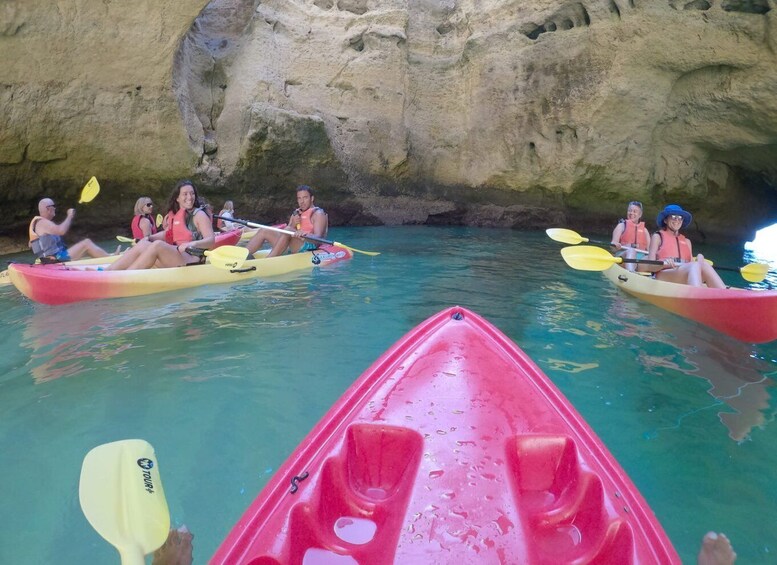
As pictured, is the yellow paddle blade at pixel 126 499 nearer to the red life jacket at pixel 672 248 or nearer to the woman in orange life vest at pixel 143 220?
the red life jacket at pixel 672 248

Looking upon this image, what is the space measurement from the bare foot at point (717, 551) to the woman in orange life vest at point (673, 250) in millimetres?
3684

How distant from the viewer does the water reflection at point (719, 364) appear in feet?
8.89

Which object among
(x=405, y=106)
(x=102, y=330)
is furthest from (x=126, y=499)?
(x=405, y=106)

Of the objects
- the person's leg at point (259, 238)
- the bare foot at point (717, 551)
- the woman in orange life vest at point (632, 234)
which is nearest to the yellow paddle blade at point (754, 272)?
the woman in orange life vest at point (632, 234)

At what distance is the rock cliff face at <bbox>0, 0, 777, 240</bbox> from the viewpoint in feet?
25.3

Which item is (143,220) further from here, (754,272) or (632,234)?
(754,272)

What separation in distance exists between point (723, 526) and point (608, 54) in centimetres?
856

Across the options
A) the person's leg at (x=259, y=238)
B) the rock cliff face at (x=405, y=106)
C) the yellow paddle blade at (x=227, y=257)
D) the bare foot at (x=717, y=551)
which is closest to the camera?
the bare foot at (x=717, y=551)

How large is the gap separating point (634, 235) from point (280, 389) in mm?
5131

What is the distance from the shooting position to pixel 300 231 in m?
6.19

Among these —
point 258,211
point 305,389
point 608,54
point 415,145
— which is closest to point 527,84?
point 608,54

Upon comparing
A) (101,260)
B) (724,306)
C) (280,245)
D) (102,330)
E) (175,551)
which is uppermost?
(724,306)

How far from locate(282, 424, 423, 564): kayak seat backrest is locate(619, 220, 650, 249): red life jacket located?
5568mm

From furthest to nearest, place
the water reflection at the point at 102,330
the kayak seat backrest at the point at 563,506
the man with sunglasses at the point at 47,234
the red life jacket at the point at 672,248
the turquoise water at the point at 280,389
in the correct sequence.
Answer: the man with sunglasses at the point at 47,234 < the red life jacket at the point at 672,248 < the water reflection at the point at 102,330 < the turquoise water at the point at 280,389 < the kayak seat backrest at the point at 563,506
